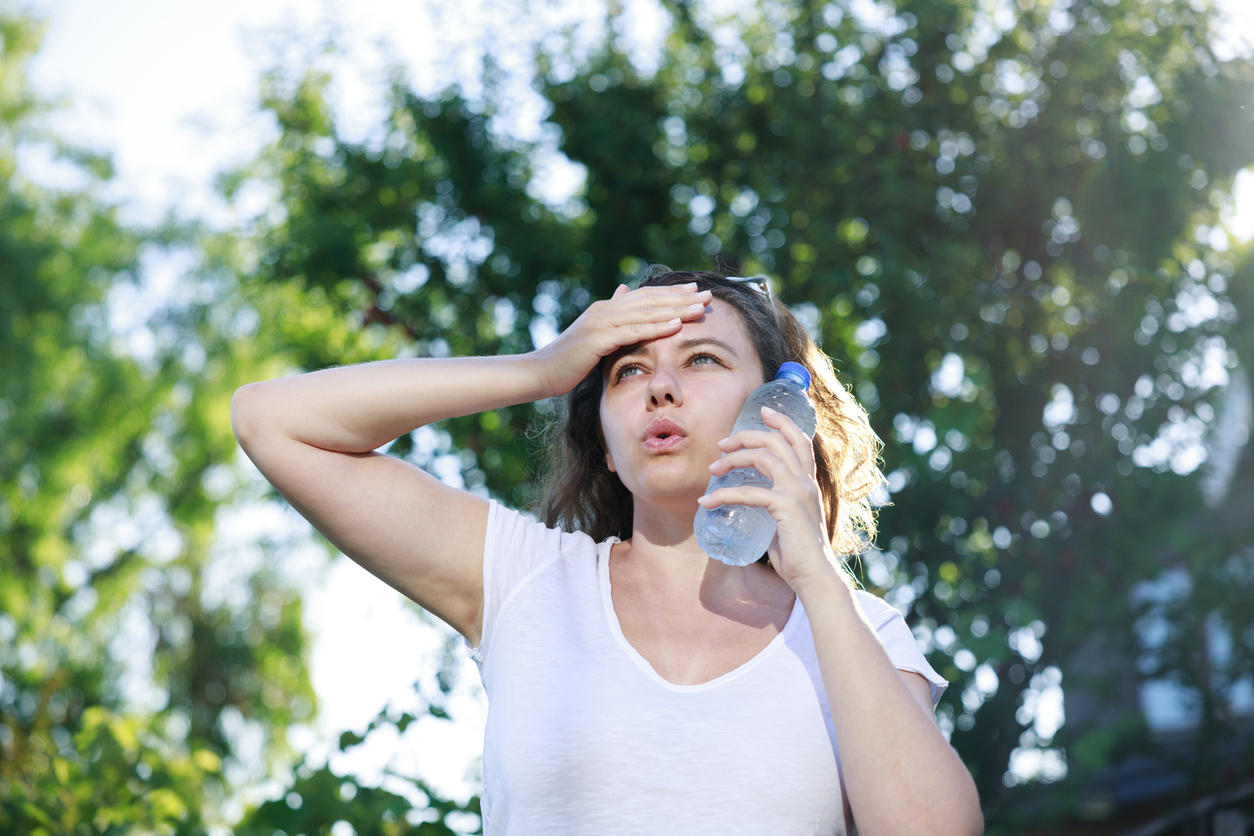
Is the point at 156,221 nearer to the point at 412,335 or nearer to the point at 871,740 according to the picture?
the point at 412,335

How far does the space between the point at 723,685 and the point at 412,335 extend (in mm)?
4430

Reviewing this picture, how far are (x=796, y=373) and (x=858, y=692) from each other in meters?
0.65

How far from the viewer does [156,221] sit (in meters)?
14.1

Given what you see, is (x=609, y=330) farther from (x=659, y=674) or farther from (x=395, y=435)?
(x=659, y=674)

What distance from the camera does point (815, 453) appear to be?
8.06ft

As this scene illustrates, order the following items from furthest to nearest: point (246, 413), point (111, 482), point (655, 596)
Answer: point (111, 482)
point (655, 596)
point (246, 413)

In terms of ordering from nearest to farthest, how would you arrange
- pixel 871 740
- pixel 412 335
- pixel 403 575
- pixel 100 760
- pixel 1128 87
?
pixel 871 740 → pixel 403 575 → pixel 100 760 → pixel 1128 87 → pixel 412 335

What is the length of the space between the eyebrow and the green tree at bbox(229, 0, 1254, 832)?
2645 millimetres

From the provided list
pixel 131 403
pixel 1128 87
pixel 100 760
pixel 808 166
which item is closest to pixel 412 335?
pixel 808 166

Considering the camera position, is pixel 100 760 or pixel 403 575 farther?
pixel 100 760

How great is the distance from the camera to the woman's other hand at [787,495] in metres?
1.78

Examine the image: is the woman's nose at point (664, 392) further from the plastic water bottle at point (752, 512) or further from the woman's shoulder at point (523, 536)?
the woman's shoulder at point (523, 536)

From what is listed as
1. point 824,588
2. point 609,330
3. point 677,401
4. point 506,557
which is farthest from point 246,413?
point 824,588

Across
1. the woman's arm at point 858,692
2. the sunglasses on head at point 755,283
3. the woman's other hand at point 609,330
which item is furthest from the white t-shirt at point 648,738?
the sunglasses on head at point 755,283
